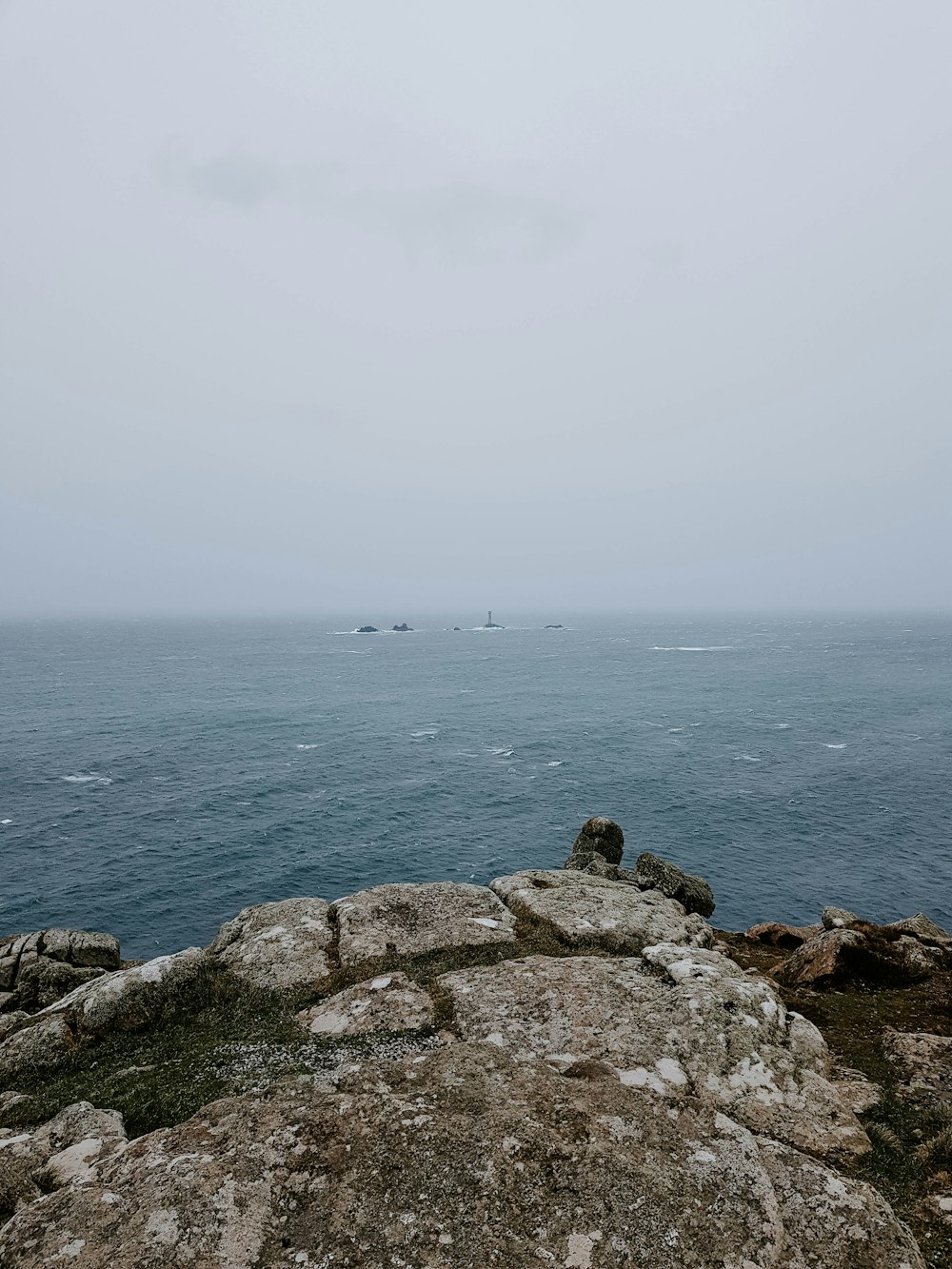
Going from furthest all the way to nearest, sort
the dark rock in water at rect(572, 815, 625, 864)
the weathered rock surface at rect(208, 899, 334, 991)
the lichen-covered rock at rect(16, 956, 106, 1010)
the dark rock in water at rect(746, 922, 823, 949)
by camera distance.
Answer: the dark rock in water at rect(572, 815, 625, 864) → the dark rock in water at rect(746, 922, 823, 949) → the lichen-covered rock at rect(16, 956, 106, 1010) → the weathered rock surface at rect(208, 899, 334, 991)

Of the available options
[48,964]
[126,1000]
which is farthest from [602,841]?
[126,1000]

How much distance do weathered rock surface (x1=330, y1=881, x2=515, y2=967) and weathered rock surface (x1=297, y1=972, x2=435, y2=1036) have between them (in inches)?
63.0

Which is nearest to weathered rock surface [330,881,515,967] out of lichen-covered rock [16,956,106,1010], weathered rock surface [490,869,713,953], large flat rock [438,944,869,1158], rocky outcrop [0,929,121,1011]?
weathered rock surface [490,869,713,953]

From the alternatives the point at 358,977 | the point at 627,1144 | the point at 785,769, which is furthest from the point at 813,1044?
the point at 785,769

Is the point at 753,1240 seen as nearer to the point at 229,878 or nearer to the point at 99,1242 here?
the point at 99,1242

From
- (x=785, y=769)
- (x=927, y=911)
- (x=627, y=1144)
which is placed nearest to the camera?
(x=627, y=1144)

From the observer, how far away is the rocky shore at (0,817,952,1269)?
691 centimetres

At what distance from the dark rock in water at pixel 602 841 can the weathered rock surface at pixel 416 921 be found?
53.6 feet

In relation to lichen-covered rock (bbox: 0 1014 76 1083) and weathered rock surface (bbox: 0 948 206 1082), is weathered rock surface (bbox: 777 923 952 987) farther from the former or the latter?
lichen-covered rock (bbox: 0 1014 76 1083)

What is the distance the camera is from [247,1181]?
7.50 meters

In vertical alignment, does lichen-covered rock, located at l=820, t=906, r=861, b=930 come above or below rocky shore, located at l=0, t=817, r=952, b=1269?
below

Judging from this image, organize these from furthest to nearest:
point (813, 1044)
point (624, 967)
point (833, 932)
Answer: point (833, 932) < point (624, 967) < point (813, 1044)

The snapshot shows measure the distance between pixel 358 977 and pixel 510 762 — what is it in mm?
64625

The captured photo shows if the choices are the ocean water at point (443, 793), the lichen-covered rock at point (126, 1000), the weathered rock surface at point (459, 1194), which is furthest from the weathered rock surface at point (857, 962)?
the ocean water at point (443, 793)
